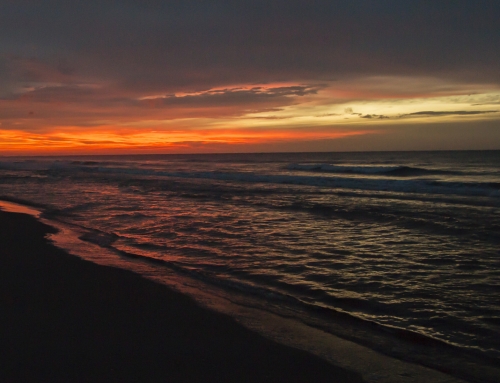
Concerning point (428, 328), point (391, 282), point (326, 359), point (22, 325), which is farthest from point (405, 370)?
point (22, 325)

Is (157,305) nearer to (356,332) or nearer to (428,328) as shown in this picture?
(356,332)

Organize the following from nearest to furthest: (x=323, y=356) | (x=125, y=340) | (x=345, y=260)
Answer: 1. (x=323, y=356)
2. (x=125, y=340)
3. (x=345, y=260)

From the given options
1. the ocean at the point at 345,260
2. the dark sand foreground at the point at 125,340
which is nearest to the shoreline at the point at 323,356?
the dark sand foreground at the point at 125,340

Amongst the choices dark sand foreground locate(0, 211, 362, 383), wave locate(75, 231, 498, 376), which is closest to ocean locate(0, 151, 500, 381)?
wave locate(75, 231, 498, 376)

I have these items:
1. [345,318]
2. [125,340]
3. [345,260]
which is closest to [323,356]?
[345,318]

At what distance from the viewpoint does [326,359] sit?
3992 millimetres

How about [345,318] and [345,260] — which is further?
[345,260]

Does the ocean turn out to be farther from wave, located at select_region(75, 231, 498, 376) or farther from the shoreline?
the shoreline

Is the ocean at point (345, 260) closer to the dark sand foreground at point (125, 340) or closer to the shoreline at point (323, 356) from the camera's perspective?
the shoreline at point (323, 356)

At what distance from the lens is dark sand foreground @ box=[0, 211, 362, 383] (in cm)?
368

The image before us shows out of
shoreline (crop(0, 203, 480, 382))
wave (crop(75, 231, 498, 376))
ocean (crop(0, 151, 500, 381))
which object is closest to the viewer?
shoreline (crop(0, 203, 480, 382))

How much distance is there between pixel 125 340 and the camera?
4336mm

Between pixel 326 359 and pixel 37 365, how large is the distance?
2641mm

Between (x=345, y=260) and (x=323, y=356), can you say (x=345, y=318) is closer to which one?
(x=323, y=356)
